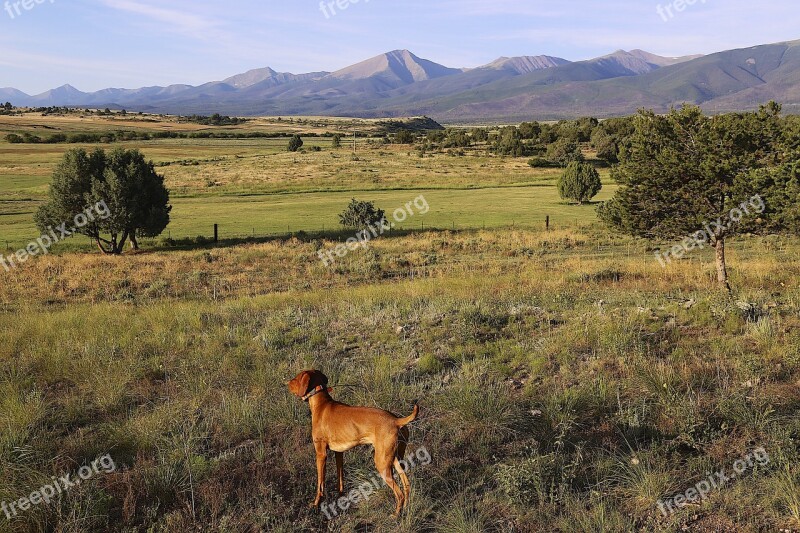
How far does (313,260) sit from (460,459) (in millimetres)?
21942

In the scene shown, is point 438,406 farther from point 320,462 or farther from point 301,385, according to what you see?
point 301,385

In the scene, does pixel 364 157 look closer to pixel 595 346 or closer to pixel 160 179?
pixel 160 179

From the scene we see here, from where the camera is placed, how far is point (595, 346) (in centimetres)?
892

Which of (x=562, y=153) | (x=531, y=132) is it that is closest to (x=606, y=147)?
(x=562, y=153)

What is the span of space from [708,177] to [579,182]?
1328 inches

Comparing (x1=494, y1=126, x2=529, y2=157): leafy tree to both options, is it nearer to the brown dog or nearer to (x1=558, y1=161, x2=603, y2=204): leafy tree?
(x1=558, y1=161, x2=603, y2=204): leafy tree

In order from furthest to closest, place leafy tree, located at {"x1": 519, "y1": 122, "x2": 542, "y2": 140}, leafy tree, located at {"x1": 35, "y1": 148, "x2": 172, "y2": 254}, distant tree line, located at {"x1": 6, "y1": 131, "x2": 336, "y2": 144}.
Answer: leafy tree, located at {"x1": 519, "y1": 122, "x2": 542, "y2": 140}
distant tree line, located at {"x1": 6, "y1": 131, "x2": 336, "y2": 144}
leafy tree, located at {"x1": 35, "y1": 148, "x2": 172, "y2": 254}

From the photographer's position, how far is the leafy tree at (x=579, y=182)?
4966cm

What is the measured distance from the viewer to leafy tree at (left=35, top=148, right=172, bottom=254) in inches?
1206

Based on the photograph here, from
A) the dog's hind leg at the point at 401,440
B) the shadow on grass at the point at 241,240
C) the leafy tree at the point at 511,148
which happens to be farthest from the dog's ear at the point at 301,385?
the leafy tree at the point at 511,148

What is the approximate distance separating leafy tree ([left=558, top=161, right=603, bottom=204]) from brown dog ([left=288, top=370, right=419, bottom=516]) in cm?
4858

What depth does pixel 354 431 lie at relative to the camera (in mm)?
4660

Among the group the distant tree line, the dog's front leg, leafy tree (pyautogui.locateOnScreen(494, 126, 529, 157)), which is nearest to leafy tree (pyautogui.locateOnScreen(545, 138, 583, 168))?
leafy tree (pyautogui.locateOnScreen(494, 126, 529, 157))

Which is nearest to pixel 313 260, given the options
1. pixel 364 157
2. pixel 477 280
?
pixel 477 280
